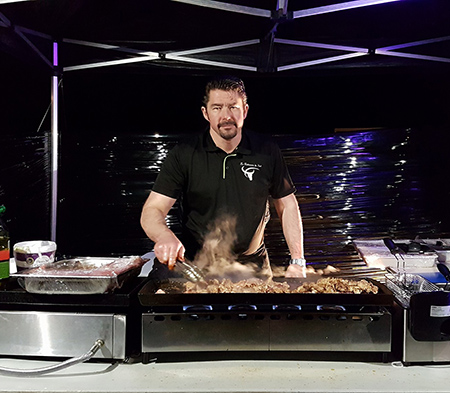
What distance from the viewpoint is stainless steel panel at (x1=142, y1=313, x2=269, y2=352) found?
5.03 feet

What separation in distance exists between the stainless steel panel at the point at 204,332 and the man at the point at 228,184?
47.5 inches

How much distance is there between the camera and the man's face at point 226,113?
113 inches

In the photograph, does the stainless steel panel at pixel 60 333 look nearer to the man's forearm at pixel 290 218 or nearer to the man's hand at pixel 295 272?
the man's hand at pixel 295 272

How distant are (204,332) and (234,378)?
0.20 metres

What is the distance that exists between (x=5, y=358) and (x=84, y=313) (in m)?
0.40

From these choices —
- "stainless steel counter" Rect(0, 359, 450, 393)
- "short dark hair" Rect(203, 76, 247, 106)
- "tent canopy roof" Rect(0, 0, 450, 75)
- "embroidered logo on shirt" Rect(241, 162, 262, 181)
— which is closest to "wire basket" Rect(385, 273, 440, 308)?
"stainless steel counter" Rect(0, 359, 450, 393)

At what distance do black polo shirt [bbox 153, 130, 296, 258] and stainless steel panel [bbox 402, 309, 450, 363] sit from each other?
144cm

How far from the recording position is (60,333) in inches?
60.9

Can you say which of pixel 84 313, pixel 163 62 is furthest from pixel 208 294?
pixel 163 62

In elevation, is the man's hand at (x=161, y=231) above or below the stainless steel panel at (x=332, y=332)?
above

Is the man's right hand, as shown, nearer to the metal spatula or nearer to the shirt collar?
the metal spatula

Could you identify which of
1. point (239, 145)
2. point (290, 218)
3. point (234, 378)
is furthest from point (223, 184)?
point (234, 378)

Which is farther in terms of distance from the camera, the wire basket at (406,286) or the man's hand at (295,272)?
the man's hand at (295,272)

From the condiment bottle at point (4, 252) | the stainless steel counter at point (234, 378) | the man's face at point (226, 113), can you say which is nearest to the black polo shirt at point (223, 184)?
the man's face at point (226, 113)
